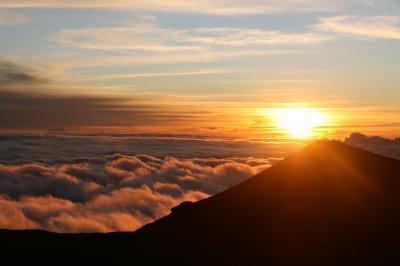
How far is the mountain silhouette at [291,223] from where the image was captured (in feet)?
175

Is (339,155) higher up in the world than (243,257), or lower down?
higher up

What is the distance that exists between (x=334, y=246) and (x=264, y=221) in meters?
9.59

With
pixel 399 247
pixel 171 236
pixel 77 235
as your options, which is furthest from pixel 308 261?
pixel 77 235

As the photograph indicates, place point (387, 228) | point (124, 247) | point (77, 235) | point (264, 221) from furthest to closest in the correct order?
point (77, 235)
point (124, 247)
point (264, 221)
point (387, 228)

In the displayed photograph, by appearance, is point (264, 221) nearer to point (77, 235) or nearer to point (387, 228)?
point (387, 228)

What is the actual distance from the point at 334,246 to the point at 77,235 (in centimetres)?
4944

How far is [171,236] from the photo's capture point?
2453 inches

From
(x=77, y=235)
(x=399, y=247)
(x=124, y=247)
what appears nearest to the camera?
(x=399, y=247)

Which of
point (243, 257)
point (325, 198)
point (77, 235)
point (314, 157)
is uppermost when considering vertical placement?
point (314, 157)

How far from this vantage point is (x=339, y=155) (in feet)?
226

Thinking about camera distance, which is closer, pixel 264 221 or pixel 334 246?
pixel 334 246

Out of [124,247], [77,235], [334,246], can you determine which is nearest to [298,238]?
[334,246]

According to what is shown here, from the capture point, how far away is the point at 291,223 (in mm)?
59250

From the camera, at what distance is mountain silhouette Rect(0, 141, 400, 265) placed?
53375 millimetres
